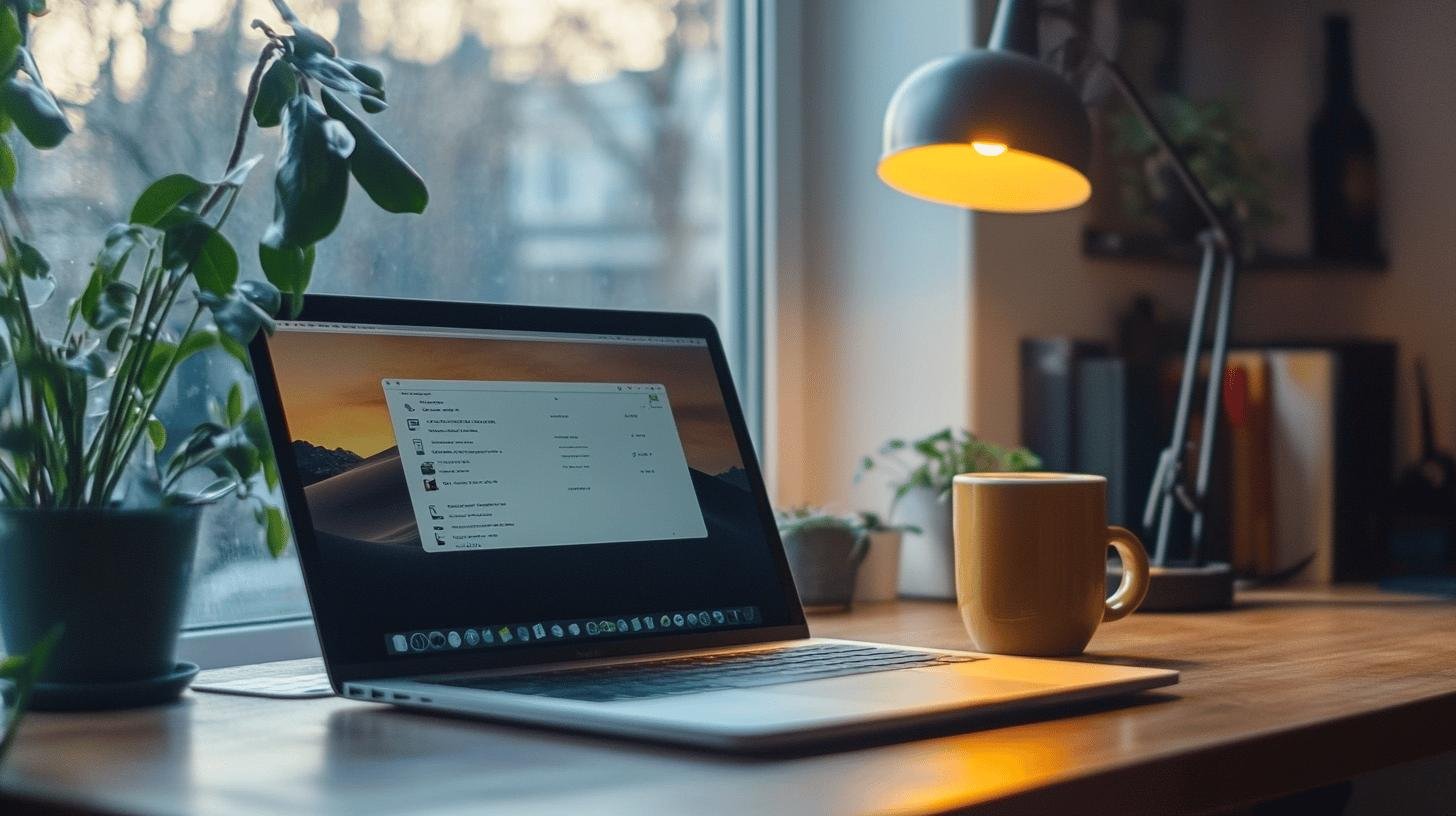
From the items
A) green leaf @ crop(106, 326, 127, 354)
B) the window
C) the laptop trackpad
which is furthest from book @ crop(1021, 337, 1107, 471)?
green leaf @ crop(106, 326, 127, 354)

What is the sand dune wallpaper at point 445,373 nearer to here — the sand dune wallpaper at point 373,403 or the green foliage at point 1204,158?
the sand dune wallpaper at point 373,403

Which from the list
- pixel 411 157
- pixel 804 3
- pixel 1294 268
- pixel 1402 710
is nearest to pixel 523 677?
pixel 1402 710

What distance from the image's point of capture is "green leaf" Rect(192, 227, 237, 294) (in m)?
0.98

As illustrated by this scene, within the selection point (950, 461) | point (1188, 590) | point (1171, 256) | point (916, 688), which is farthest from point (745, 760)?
point (1171, 256)

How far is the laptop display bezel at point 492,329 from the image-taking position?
97 cm

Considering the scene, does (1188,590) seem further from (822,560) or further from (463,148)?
(463,148)

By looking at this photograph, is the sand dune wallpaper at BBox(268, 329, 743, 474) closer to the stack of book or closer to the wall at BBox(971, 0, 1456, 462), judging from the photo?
the stack of book

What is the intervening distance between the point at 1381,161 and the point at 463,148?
4.17 ft

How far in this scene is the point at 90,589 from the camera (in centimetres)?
95

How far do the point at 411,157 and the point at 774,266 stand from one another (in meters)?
0.48

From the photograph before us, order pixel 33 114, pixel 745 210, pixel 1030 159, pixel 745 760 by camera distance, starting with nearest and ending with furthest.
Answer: pixel 745 760 → pixel 33 114 → pixel 1030 159 → pixel 745 210

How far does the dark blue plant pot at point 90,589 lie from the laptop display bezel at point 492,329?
3.2 inches

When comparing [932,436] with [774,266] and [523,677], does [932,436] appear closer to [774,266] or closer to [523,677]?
[774,266]

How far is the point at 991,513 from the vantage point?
1154mm
